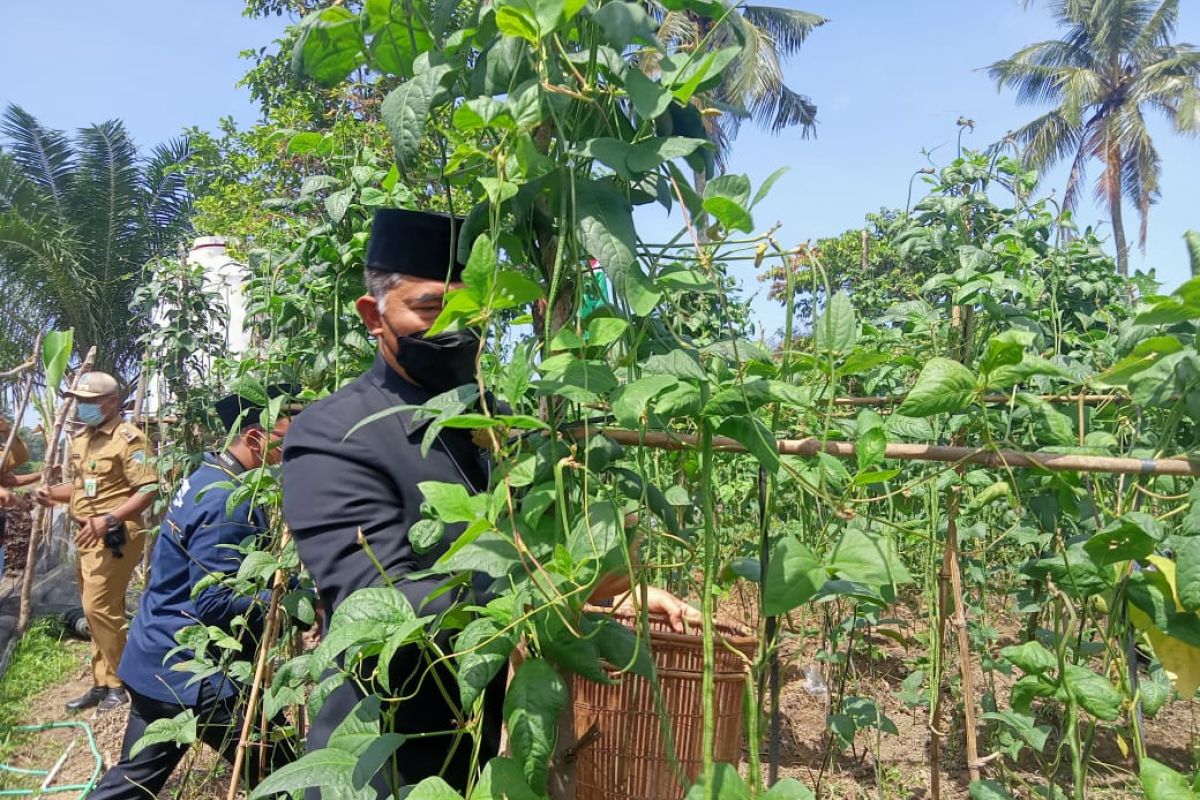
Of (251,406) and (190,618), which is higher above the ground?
(251,406)

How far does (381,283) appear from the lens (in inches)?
62.8

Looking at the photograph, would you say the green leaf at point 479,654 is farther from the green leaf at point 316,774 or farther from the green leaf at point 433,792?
the green leaf at point 316,774

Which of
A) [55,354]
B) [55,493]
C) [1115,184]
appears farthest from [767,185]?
[1115,184]

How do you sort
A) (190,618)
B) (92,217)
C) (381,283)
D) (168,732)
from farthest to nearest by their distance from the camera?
1. (92,217)
2. (190,618)
3. (168,732)
4. (381,283)

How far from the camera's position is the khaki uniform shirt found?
509 cm

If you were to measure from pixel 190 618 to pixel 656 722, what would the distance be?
64.6 inches

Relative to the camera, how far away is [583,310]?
1.09m

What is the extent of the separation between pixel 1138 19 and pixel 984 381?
3090 centimetres

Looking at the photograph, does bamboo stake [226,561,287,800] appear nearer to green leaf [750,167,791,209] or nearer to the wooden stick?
the wooden stick

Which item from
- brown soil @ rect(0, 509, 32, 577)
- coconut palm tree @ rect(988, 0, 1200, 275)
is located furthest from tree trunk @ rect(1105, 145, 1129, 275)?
brown soil @ rect(0, 509, 32, 577)

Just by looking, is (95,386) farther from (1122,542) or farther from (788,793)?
(1122,542)

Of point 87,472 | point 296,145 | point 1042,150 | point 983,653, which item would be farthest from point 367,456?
point 1042,150

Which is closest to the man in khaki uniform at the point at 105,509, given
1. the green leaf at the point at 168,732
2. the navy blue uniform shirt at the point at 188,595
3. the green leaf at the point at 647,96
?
the navy blue uniform shirt at the point at 188,595

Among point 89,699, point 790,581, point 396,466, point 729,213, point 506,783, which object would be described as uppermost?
point 729,213
